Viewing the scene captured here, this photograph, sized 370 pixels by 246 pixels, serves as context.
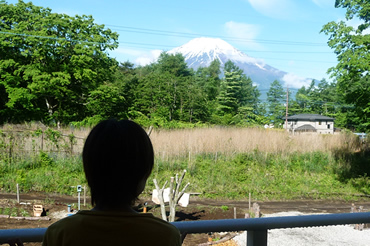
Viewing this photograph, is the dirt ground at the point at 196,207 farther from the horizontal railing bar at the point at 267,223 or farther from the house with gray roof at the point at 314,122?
the house with gray roof at the point at 314,122

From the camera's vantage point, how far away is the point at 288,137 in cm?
1641

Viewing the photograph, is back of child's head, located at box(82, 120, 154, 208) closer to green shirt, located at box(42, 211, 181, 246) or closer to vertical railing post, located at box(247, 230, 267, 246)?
green shirt, located at box(42, 211, 181, 246)

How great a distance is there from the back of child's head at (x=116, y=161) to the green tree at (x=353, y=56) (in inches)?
514

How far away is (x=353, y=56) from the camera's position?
41.5 feet

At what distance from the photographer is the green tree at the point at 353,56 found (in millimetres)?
12727

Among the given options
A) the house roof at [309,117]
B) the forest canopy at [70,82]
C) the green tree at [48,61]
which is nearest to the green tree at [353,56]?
the forest canopy at [70,82]

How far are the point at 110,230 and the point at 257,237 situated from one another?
0.44 metres

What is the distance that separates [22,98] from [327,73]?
47.2ft

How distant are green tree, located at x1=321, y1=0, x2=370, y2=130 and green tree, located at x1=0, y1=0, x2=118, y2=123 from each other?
12.1 metres

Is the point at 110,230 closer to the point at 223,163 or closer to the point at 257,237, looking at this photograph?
the point at 257,237

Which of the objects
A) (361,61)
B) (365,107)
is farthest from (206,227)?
(365,107)

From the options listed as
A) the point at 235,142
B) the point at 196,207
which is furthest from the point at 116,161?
the point at 235,142

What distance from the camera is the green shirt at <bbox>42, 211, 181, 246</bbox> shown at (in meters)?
0.65

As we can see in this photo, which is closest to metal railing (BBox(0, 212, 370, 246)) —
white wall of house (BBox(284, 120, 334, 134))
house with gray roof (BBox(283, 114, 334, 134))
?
house with gray roof (BBox(283, 114, 334, 134))
